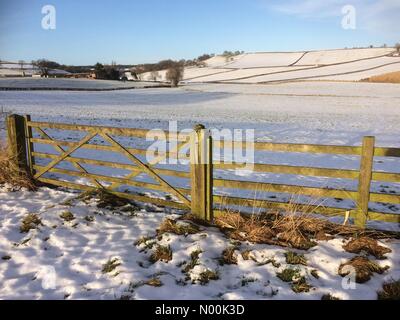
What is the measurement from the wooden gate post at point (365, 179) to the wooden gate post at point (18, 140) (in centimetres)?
727

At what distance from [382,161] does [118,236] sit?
968 centimetres

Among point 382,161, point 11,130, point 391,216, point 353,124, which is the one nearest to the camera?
point 391,216

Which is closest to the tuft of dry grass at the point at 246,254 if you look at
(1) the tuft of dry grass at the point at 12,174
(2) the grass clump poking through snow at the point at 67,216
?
(2) the grass clump poking through snow at the point at 67,216

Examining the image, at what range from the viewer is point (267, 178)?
984cm

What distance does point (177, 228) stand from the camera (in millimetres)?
5824

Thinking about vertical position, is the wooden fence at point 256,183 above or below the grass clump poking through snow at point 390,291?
above

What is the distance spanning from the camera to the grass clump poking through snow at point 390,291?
4074mm

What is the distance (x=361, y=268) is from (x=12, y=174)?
7494mm

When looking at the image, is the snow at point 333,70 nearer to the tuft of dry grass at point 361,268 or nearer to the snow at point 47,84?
the snow at point 47,84

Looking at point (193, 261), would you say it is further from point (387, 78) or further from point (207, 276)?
point (387, 78)

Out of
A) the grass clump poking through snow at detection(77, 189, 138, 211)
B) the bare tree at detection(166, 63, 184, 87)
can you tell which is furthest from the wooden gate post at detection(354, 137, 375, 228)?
the bare tree at detection(166, 63, 184, 87)

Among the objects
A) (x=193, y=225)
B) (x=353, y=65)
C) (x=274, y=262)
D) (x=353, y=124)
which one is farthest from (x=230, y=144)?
(x=353, y=65)

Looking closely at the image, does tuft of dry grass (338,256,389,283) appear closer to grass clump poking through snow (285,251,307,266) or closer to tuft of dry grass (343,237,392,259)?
tuft of dry grass (343,237,392,259)
